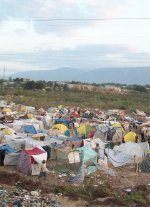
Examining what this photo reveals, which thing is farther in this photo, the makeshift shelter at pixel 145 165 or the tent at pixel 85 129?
the tent at pixel 85 129

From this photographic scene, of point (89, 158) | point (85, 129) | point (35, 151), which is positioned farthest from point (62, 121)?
point (35, 151)

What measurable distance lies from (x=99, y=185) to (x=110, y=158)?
13.5 feet

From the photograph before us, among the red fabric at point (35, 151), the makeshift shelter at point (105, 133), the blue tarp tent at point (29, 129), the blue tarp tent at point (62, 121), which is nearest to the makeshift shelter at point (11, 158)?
the red fabric at point (35, 151)

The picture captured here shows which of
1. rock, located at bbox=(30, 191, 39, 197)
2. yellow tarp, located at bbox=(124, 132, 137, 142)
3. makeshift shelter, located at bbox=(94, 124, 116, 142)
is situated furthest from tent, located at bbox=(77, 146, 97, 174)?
makeshift shelter, located at bbox=(94, 124, 116, 142)

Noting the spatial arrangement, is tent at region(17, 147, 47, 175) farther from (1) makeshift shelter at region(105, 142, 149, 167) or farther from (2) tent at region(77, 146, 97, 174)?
(1) makeshift shelter at region(105, 142, 149, 167)

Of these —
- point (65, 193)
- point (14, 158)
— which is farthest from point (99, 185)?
point (14, 158)

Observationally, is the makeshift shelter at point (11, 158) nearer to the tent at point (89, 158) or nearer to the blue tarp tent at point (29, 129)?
the tent at point (89, 158)

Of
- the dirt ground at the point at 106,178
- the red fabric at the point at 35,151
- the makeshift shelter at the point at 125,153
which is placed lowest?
the dirt ground at the point at 106,178

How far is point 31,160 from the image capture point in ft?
52.9

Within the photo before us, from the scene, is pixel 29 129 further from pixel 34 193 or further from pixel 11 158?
pixel 34 193

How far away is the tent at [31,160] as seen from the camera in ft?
53.0

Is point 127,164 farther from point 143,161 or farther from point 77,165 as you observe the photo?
point 77,165

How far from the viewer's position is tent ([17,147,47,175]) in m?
16.1

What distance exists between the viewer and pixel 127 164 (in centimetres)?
1897
